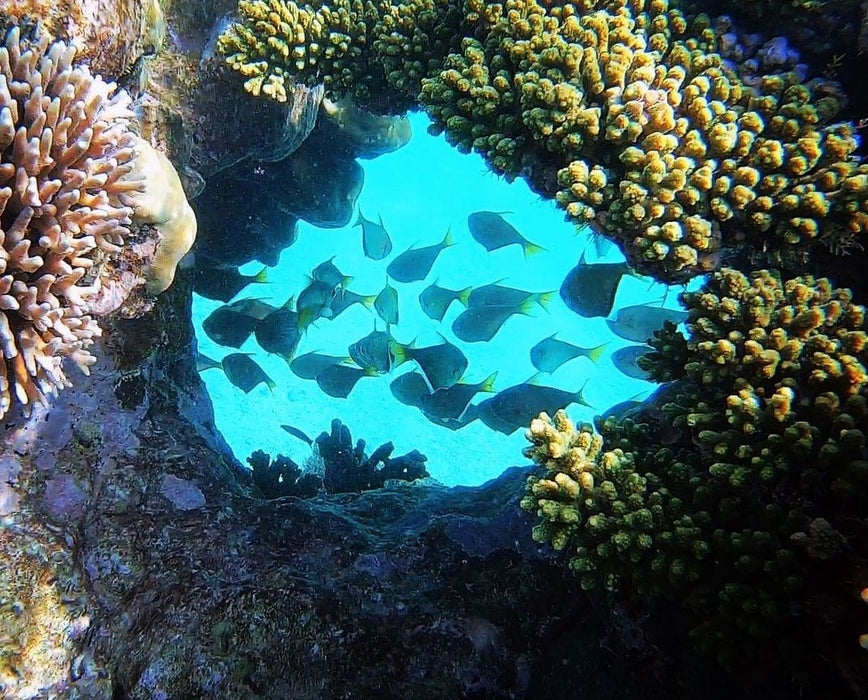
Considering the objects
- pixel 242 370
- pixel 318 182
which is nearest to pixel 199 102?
pixel 318 182

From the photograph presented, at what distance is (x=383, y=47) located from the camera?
3412mm

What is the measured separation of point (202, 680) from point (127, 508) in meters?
0.93

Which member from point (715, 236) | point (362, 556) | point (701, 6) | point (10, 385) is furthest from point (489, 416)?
point (10, 385)

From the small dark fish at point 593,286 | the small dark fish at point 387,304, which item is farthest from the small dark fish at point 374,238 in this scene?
the small dark fish at point 593,286

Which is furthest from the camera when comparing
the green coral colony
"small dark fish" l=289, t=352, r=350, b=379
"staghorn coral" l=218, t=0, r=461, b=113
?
"small dark fish" l=289, t=352, r=350, b=379

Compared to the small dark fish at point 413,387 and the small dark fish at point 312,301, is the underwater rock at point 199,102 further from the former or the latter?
the small dark fish at point 413,387

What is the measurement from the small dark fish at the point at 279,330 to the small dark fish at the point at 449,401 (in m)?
1.50

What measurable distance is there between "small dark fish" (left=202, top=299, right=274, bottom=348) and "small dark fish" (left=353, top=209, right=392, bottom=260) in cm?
172

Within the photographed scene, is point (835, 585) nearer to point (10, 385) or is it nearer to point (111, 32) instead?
point (10, 385)

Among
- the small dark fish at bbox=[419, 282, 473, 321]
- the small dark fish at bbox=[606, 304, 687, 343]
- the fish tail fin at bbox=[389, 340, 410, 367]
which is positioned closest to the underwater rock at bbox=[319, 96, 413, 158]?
the small dark fish at bbox=[419, 282, 473, 321]

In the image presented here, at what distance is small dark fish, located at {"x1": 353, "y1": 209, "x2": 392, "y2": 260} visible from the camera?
7.10 m

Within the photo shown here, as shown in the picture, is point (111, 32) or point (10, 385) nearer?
point (10, 385)

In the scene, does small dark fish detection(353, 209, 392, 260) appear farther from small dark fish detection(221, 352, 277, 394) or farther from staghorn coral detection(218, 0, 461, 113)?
staghorn coral detection(218, 0, 461, 113)

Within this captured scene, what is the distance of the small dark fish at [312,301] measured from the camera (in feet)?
19.9
